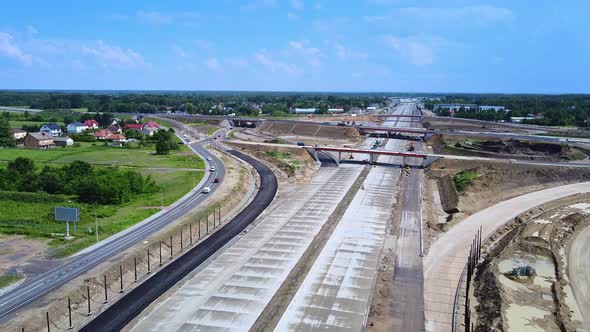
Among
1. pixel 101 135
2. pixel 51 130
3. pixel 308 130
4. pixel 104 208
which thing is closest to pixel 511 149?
pixel 308 130

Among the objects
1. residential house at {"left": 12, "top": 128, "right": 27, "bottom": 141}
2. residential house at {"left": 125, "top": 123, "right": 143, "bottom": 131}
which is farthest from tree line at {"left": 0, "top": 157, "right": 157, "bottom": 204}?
residential house at {"left": 125, "top": 123, "right": 143, "bottom": 131}

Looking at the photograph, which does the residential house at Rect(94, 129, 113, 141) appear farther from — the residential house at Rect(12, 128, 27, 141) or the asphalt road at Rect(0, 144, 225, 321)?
the asphalt road at Rect(0, 144, 225, 321)

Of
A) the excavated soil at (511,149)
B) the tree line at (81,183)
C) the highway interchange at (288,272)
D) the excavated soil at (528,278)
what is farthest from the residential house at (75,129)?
the excavated soil at (528,278)

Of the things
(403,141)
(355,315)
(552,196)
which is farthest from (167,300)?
(403,141)

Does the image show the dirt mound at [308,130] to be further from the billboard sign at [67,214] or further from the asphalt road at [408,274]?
the billboard sign at [67,214]

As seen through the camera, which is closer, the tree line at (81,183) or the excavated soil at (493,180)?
the tree line at (81,183)

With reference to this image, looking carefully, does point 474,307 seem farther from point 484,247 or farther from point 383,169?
point 383,169
